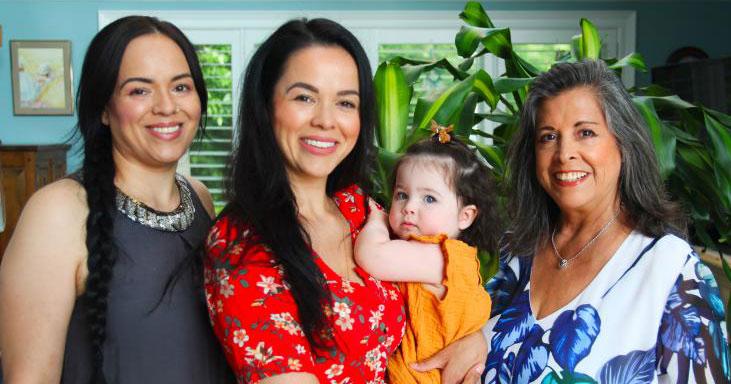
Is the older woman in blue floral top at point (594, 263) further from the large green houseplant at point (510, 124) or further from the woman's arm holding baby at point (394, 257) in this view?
the woman's arm holding baby at point (394, 257)

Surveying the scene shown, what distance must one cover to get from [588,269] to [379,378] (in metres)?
0.54

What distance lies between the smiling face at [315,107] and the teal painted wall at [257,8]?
15.9ft

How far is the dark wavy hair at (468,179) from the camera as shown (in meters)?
1.55

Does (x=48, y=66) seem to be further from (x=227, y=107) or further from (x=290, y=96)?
(x=290, y=96)

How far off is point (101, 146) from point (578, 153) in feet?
3.44

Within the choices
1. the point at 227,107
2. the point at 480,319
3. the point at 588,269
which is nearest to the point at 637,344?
the point at 588,269

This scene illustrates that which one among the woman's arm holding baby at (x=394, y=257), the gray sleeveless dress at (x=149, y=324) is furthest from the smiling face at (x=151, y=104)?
the woman's arm holding baby at (x=394, y=257)

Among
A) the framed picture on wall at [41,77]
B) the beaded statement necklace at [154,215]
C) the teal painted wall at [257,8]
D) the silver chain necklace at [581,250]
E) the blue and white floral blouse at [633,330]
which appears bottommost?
the blue and white floral blouse at [633,330]

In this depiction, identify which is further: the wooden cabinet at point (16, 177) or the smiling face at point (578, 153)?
the wooden cabinet at point (16, 177)

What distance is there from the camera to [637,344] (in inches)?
53.4

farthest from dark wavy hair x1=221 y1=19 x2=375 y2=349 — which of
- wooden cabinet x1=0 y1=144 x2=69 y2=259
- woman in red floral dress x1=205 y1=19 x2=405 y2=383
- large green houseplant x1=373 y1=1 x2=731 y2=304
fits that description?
wooden cabinet x1=0 y1=144 x2=69 y2=259

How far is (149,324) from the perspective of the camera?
4.54 ft

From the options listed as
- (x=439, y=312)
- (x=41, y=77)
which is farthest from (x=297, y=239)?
(x=41, y=77)

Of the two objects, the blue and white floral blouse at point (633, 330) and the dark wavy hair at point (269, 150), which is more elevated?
the dark wavy hair at point (269, 150)
